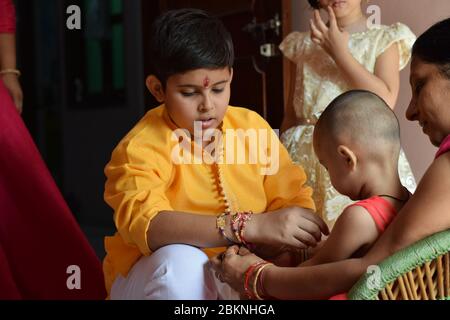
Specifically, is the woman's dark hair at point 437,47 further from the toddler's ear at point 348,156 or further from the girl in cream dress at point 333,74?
the girl in cream dress at point 333,74

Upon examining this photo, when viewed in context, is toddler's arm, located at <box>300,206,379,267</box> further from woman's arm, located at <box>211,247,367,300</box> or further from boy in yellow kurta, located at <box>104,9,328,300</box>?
boy in yellow kurta, located at <box>104,9,328,300</box>

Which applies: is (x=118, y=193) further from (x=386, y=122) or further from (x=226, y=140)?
(x=386, y=122)

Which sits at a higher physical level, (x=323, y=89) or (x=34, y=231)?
(x=323, y=89)

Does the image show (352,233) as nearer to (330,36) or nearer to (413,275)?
(413,275)

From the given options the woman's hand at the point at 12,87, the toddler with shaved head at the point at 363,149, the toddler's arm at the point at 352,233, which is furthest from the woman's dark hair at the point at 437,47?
the woman's hand at the point at 12,87

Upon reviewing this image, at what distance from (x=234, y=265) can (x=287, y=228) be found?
0.13 meters

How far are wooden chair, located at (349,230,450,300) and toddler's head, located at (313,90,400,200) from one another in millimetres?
260

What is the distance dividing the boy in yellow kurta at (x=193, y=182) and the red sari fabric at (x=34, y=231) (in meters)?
0.50

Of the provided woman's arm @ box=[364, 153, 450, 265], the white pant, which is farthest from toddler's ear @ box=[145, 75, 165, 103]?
woman's arm @ box=[364, 153, 450, 265]

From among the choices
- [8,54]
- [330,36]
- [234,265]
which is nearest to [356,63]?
[330,36]

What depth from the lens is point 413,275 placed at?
982 millimetres

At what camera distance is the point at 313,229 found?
4.18 feet

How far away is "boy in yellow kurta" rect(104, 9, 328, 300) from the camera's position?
1.29 meters
